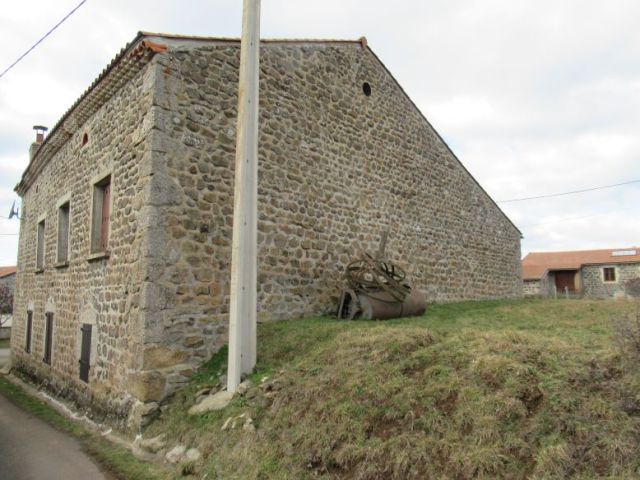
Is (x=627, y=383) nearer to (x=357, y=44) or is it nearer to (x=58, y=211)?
(x=357, y=44)

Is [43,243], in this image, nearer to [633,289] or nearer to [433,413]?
[433,413]

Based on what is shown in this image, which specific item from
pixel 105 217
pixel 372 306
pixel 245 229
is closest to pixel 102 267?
pixel 105 217

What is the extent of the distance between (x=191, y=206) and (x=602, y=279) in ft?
104

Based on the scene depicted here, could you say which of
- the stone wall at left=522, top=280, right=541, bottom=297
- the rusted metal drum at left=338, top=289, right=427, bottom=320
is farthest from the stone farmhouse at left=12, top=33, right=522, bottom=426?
the stone wall at left=522, top=280, right=541, bottom=297

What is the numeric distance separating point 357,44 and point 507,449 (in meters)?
10.3

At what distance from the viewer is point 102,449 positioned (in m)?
5.96

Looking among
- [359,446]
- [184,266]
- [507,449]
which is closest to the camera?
[507,449]

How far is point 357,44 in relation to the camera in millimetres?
11336

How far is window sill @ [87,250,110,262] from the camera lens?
25.3 feet

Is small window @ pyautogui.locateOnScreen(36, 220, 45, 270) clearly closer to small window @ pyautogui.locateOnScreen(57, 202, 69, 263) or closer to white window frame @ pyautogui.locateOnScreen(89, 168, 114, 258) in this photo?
small window @ pyautogui.locateOnScreen(57, 202, 69, 263)

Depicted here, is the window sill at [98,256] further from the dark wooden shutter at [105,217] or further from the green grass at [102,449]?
the green grass at [102,449]

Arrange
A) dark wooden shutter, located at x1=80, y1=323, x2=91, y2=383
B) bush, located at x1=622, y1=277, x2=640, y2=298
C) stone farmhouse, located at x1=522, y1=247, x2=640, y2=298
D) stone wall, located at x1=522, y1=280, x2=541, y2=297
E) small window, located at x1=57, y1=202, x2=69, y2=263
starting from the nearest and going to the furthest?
dark wooden shutter, located at x1=80, y1=323, x2=91, y2=383
small window, located at x1=57, y1=202, x2=69, y2=263
bush, located at x1=622, y1=277, x2=640, y2=298
stone farmhouse, located at x1=522, y1=247, x2=640, y2=298
stone wall, located at x1=522, y1=280, x2=541, y2=297

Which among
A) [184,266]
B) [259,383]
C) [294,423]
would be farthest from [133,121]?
[294,423]

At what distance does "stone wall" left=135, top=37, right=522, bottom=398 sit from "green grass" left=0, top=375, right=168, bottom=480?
115 cm
